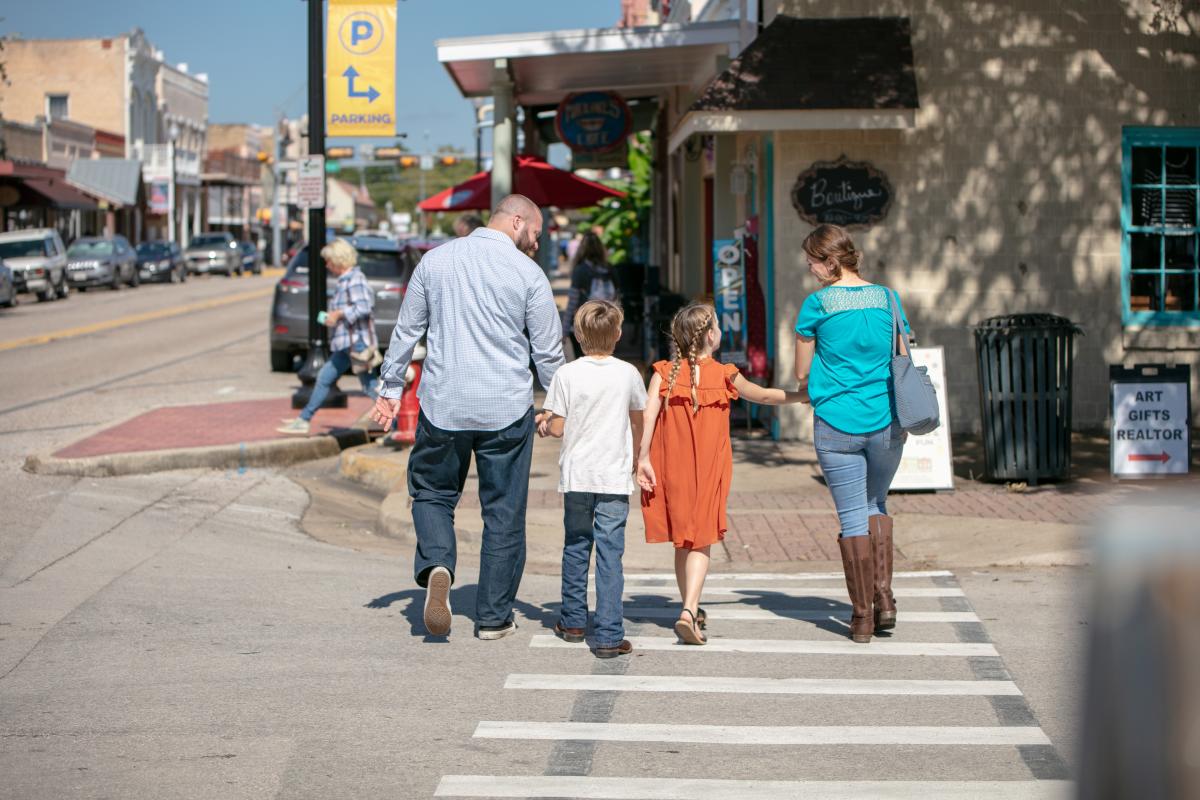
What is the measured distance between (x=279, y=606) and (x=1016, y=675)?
341 cm

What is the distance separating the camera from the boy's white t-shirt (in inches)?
246

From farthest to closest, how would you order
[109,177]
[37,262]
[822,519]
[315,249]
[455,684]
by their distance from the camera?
[109,177] < [37,262] < [315,249] < [822,519] < [455,684]

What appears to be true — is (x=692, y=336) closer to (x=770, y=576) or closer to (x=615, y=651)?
(x=615, y=651)

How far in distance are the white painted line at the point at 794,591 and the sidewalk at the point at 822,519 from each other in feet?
2.14

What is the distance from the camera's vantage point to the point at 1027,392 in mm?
9875

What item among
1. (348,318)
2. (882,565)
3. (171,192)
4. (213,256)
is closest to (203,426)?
(348,318)

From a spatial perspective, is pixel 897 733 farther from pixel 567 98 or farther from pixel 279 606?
pixel 567 98

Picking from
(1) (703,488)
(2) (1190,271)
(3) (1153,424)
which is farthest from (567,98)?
(1) (703,488)

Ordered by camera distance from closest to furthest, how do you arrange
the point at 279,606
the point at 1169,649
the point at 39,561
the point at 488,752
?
the point at 1169,649, the point at 488,752, the point at 279,606, the point at 39,561

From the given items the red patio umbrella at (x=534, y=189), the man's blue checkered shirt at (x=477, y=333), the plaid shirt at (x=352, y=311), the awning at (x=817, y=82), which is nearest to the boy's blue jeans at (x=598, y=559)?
the man's blue checkered shirt at (x=477, y=333)

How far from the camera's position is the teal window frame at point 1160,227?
12.4 meters

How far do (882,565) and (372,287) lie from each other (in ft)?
43.8

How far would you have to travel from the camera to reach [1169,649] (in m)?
1.40

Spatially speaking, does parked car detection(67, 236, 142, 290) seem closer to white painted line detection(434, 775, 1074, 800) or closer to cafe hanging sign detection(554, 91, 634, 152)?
cafe hanging sign detection(554, 91, 634, 152)
